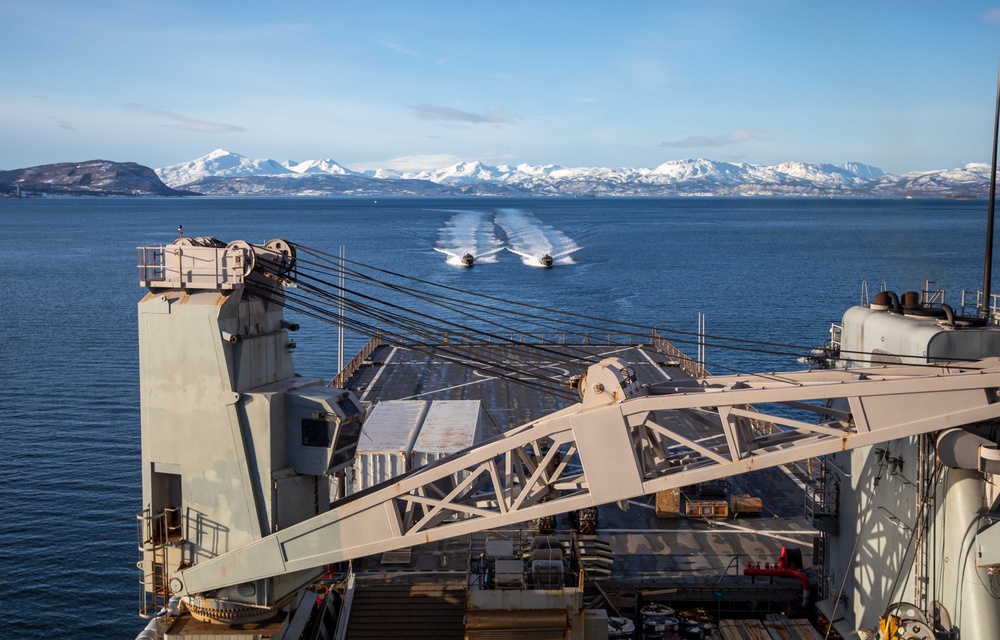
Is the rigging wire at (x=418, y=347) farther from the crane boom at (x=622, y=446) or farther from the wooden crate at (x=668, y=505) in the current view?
the wooden crate at (x=668, y=505)

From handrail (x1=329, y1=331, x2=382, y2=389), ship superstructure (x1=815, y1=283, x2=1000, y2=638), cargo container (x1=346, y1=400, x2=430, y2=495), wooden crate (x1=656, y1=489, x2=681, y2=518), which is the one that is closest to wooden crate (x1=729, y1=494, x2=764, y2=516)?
wooden crate (x1=656, y1=489, x2=681, y2=518)

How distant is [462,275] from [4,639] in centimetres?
8005

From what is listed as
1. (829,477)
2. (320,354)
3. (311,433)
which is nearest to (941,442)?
(829,477)

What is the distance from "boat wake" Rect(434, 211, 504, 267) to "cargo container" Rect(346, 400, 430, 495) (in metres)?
82.3

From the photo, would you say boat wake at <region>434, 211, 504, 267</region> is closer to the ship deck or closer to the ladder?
the ship deck

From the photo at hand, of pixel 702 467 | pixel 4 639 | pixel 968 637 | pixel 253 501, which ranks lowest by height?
pixel 4 639

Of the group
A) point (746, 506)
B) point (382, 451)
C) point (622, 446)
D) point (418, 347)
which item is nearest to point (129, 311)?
point (418, 347)

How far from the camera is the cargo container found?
26.5m

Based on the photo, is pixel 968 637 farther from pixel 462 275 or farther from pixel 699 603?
pixel 462 275

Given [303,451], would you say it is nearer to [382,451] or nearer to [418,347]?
[382,451]

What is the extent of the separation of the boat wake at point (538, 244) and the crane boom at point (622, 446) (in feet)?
314

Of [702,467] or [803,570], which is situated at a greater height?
[702,467]

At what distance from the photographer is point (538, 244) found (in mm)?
138500

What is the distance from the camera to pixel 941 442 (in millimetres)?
14680
